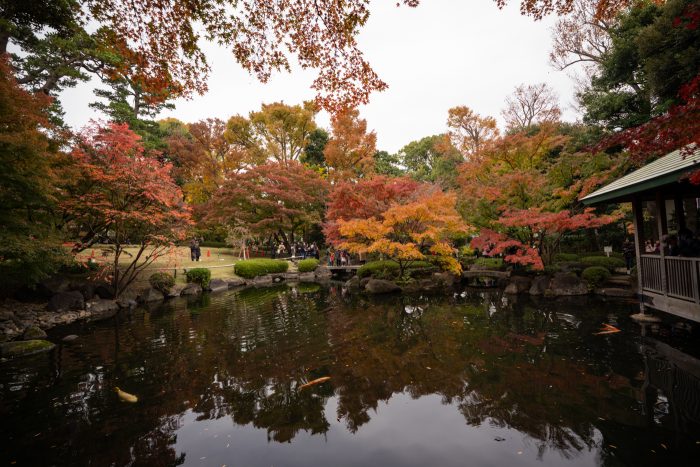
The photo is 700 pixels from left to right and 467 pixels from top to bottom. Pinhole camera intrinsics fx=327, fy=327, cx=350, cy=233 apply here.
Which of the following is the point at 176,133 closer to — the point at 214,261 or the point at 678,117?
the point at 214,261

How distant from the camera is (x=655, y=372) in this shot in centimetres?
538

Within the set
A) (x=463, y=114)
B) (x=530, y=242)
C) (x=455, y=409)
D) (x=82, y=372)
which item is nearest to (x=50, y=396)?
(x=82, y=372)

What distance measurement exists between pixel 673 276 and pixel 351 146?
2681cm

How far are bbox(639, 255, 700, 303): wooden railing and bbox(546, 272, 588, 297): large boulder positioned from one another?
3953 mm

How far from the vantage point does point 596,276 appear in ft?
40.6

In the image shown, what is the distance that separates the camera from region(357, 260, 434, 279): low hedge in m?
16.2

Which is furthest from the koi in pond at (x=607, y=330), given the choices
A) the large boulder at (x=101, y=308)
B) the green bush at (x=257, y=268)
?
the green bush at (x=257, y=268)

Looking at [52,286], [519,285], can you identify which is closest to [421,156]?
[519,285]

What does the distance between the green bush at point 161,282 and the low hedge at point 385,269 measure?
971 centimetres

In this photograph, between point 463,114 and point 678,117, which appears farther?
point 463,114

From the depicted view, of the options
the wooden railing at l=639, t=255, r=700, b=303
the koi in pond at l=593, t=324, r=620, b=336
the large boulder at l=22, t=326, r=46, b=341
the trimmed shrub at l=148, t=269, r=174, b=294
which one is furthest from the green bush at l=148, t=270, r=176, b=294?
the wooden railing at l=639, t=255, r=700, b=303

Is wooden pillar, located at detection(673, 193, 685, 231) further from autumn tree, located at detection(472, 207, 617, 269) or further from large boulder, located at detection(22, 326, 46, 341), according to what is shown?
large boulder, located at detection(22, 326, 46, 341)

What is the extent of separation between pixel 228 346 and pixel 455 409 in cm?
545

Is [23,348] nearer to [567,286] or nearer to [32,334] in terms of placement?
[32,334]
